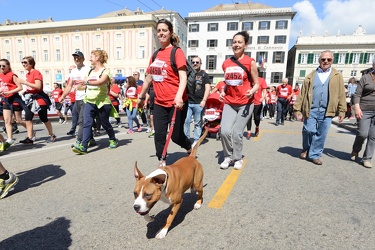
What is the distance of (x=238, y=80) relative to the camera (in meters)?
4.01

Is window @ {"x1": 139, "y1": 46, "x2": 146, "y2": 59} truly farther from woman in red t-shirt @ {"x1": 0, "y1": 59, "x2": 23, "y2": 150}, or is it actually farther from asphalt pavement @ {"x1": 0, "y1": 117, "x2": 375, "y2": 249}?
asphalt pavement @ {"x1": 0, "y1": 117, "x2": 375, "y2": 249}

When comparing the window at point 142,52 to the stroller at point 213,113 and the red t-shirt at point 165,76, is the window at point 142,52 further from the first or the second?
the red t-shirt at point 165,76

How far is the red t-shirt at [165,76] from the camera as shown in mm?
3284

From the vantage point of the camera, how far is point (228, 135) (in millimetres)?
4113

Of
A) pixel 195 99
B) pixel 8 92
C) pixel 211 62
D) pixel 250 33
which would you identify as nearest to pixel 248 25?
pixel 250 33

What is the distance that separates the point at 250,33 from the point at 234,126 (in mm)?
48761

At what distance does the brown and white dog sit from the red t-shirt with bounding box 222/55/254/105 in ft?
5.82

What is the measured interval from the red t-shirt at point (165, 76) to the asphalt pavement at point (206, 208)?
128cm

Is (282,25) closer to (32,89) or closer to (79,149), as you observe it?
(32,89)

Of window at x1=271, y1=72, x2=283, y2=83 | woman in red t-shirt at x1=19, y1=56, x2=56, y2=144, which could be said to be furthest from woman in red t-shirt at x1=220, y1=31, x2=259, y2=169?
window at x1=271, y1=72, x2=283, y2=83

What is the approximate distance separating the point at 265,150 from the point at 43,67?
60072 mm

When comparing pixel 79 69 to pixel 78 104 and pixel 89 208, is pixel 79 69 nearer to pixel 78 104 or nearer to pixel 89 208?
pixel 78 104

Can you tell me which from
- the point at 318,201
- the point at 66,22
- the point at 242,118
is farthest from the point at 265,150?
the point at 66,22

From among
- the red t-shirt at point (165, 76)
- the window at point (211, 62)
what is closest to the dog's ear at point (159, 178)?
the red t-shirt at point (165, 76)
